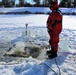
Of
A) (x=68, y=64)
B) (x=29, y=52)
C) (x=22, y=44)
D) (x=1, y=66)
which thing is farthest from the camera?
(x=22, y=44)

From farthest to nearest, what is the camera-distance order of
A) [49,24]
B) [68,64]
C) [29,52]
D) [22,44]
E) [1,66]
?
1. [22,44]
2. [29,52]
3. [49,24]
4. [68,64]
5. [1,66]

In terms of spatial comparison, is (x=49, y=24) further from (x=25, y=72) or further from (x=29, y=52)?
(x=25, y=72)

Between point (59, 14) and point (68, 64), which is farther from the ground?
point (59, 14)

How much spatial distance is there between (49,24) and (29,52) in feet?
3.75

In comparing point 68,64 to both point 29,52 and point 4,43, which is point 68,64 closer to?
point 29,52

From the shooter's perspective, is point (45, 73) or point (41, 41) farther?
point (41, 41)

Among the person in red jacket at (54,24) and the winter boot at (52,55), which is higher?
the person in red jacket at (54,24)

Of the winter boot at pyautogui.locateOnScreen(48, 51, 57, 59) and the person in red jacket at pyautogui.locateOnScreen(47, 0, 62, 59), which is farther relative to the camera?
the winter boot at pyautogui.locateOnScreen(48, 51, 57, 59)

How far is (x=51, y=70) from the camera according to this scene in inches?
219

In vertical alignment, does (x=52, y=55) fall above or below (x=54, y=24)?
below

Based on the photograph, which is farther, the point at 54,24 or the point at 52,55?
the point at 52,55

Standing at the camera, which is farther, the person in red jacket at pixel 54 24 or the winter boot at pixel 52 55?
the winter boot at pixel 52 55

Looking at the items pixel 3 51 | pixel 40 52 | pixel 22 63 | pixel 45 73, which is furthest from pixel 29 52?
pixel 45 73

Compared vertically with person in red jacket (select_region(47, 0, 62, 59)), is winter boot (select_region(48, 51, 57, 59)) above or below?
below
